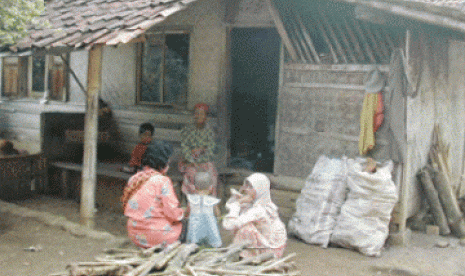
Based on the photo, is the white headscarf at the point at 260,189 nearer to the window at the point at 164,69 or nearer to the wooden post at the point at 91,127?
the wooden post at the point at 91,127

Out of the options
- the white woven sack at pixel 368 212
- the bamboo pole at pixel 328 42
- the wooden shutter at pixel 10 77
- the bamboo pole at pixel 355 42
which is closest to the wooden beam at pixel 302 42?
the bamboo pole at pixel 328 42

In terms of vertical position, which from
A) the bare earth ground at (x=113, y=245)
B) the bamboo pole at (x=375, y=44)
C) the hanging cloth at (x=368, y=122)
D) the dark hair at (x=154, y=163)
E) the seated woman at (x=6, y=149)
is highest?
the bamboo pole at (x=375, y=44)

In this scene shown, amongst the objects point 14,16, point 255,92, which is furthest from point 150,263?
point 255,92

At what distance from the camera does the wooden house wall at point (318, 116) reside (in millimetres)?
7227

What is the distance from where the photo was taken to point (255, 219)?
5492 mm

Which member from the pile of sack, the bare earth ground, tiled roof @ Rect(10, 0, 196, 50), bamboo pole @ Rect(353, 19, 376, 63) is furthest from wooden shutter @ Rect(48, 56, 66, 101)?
bamboo pole @ Rect(353, 19, 376, 63)

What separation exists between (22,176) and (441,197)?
6.97 metres

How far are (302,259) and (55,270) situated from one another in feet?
9.24

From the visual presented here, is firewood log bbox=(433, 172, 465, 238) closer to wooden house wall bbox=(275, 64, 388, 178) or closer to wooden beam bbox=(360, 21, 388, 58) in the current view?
wooden house wall bbox=(275, 64, 388, 178)

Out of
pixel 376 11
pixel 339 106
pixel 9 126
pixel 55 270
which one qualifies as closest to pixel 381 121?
pixel 339 106

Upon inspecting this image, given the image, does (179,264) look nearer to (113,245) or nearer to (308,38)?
(113,245)

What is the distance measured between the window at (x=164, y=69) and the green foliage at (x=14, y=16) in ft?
10.4

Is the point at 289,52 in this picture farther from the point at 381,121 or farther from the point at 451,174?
the point at 451,174

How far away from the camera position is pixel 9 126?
37.7ft
